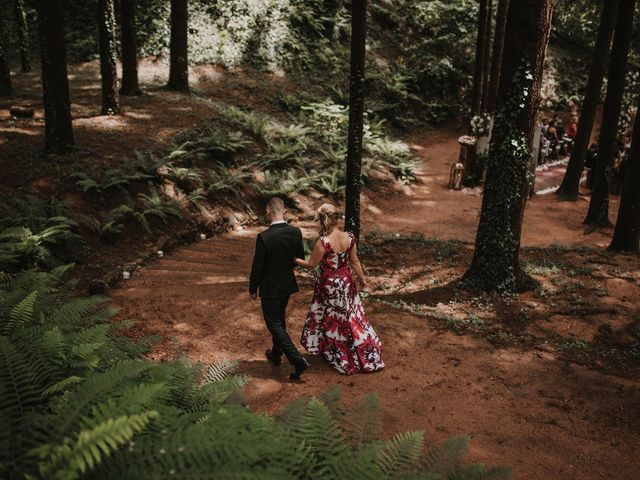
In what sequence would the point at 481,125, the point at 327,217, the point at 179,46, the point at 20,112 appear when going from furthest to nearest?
1. the point at 179,46
2. the point at 481,125
3. the point at 20,112
4. the point at 327,217

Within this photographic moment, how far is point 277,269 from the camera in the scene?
5.78 meters

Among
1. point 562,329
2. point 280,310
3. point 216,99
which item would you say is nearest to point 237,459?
point 280,310

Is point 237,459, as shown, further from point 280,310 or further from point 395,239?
point 395,239

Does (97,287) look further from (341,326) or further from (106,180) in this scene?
(341,326)

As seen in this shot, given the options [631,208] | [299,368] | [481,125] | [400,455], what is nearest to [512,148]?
[631,208]

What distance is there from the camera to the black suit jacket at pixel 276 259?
568 centimetres

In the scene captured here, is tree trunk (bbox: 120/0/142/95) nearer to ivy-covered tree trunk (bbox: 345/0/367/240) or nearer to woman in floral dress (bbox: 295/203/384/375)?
ivy-covered tree trunk (bbox: 345/0/367/240)

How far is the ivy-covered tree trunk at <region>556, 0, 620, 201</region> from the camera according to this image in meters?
14.5

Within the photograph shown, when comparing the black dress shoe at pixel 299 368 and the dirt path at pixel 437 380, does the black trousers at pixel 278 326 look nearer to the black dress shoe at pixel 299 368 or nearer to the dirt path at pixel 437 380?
the black dress shoe at pixel 299 368

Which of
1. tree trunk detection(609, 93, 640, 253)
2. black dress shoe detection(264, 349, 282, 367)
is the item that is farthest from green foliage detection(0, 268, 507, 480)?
tree trunk detection(609, 93, 640, 253)

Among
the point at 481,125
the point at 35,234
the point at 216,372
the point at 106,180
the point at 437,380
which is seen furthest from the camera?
the point at 481,125

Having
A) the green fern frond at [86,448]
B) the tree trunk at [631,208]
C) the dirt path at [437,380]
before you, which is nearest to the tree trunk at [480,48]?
the tree trunk at [631,208]

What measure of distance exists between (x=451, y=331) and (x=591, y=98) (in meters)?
12.5

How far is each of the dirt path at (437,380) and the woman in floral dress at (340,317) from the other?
0.21 metres
